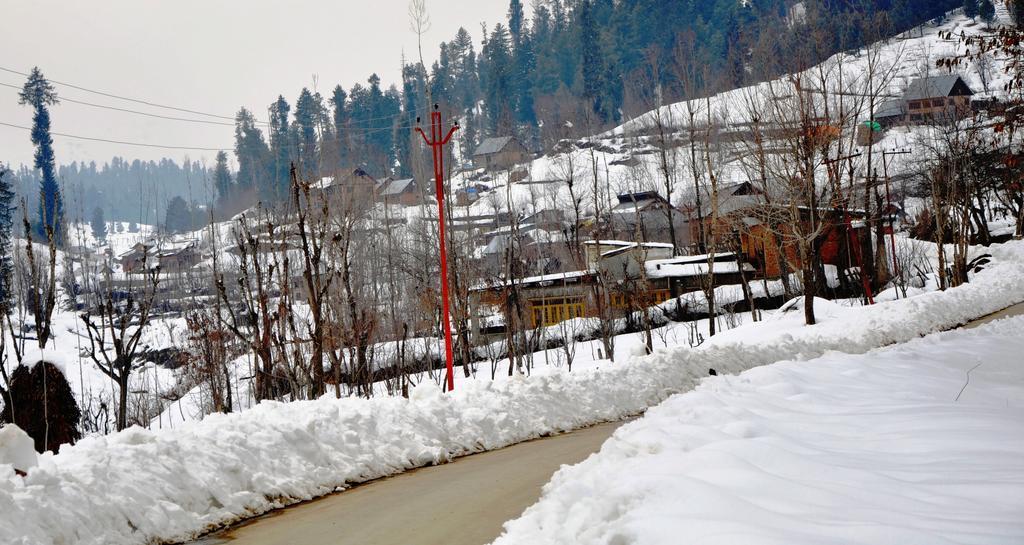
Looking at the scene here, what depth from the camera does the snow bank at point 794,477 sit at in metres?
4.47

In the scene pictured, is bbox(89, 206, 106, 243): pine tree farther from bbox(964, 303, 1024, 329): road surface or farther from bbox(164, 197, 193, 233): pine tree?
bbox(964, 303, 1024, 329): road surface

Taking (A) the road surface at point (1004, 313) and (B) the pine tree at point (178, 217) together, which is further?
(B) the pine tree at point (178, 217)

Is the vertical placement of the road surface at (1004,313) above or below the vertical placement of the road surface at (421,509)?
below

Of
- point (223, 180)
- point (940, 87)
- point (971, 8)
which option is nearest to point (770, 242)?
point (940, 87)

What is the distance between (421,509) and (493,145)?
109 metres

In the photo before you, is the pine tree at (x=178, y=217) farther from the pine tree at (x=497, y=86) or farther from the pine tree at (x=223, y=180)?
the pine tree at (x=497, y=86)

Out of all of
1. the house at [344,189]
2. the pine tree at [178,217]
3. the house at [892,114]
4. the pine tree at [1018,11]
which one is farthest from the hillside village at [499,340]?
the pine tree at [178,217]

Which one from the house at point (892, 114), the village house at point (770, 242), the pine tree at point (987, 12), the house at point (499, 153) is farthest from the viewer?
the pine tree at point (987, 12)

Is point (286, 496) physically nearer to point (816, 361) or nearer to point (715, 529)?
point (715, 529)

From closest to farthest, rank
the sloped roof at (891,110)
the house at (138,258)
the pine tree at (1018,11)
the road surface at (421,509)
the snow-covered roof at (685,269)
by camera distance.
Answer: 1. the road surface at (421,509)
2. the pine tree at (1018,11)
3. the house at (138,258)
4. the snow-covered roof at (685,269)
5. the sloped roof at (891,110)

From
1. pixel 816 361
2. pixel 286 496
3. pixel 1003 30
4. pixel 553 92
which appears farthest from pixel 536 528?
pixel 553 92

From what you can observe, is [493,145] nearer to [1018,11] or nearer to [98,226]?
[98,226]

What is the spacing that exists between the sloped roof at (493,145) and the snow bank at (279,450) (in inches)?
3825

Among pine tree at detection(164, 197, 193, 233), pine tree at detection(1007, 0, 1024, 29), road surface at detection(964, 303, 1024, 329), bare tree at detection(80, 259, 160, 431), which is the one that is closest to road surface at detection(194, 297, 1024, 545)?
bare tree at detection(80, 259, 160, 431)
